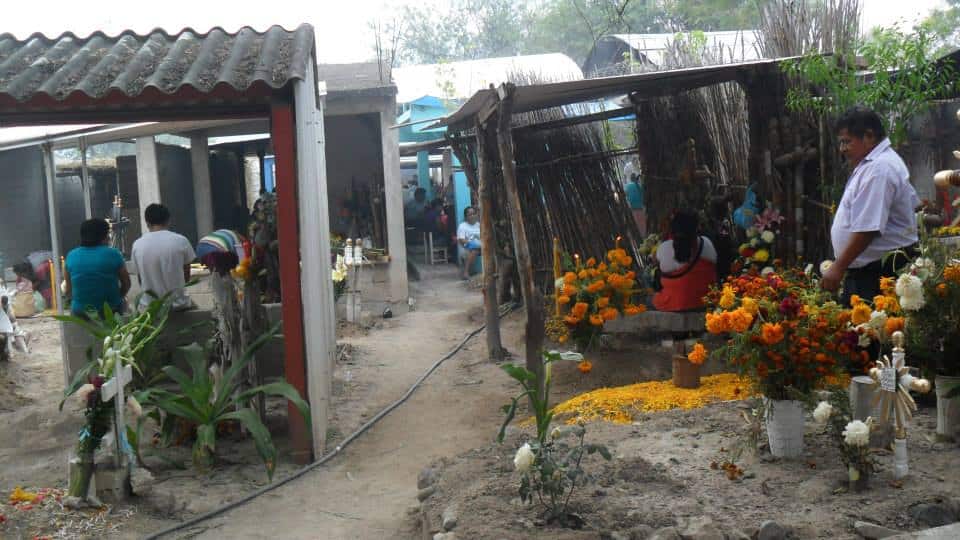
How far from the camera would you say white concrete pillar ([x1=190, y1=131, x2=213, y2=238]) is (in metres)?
15.0

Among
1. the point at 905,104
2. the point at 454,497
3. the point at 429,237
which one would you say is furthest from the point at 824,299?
the point at 429,237

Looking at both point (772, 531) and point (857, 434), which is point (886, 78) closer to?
point (857, 434)

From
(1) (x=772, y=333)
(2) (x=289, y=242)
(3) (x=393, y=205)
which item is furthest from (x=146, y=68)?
(3) (x=393, y=205)

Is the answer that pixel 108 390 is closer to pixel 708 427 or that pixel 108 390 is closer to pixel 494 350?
pixel 708 427

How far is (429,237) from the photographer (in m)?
18.4

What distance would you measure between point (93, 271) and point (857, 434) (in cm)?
592

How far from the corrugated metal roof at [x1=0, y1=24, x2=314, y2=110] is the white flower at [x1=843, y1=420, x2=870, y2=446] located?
3.83 metres

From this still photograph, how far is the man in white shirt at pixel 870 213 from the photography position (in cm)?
483

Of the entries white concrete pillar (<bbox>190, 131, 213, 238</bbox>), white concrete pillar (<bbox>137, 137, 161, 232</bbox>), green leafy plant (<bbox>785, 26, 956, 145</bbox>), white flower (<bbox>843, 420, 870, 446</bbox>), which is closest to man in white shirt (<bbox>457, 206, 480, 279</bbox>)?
white concrete pillar (<bbox>190, 131, 213, 238</bbox>)

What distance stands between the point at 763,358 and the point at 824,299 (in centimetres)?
69

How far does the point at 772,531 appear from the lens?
369 centimetres

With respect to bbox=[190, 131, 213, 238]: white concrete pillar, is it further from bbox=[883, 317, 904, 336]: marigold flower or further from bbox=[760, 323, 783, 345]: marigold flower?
bbox=[883, 317, 904, 336]: marigold flower

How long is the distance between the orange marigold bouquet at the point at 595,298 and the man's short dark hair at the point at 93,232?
3918 mm

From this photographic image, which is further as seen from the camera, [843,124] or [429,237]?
[429,237]
